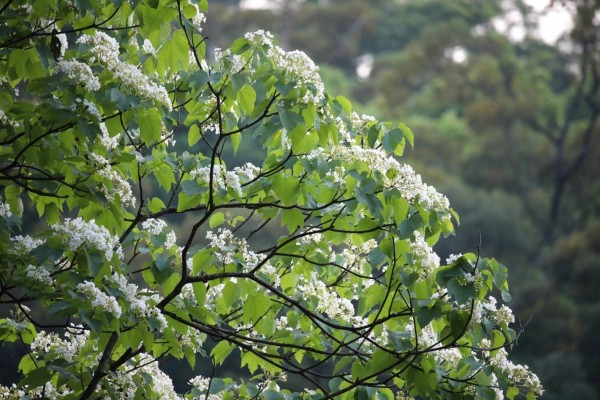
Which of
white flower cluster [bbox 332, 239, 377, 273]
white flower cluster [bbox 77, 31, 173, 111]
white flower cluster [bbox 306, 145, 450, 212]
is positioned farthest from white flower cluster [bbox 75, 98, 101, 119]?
white flower cluster [bbox 332, 239, 377, 273]

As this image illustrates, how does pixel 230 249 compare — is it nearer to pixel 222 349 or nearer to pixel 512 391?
pixel 222 349

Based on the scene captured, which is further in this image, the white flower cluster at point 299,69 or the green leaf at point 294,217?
the green leaf at point 294,217

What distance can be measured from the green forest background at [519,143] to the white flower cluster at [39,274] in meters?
14.4

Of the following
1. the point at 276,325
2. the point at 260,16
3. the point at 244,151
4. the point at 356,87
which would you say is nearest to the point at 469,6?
the point at 356,87

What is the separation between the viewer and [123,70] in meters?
2.75

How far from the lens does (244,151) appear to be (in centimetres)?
2273

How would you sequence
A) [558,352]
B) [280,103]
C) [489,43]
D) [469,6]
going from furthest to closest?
1. [469,6]
2. [489,43]
3. [558,352]
4. [280,103]

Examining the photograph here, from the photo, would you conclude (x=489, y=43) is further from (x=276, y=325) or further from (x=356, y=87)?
(x=276, y=325)

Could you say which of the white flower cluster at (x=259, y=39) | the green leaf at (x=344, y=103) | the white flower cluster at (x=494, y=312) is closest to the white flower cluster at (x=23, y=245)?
the white flower cluster at (x=259, y=39)

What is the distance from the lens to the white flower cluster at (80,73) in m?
2.67

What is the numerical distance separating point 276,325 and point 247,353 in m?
0.16

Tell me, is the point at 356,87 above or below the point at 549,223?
above

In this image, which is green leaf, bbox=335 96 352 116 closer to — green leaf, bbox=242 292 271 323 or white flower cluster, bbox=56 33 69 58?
green leaf, bbox=242 292 271 323

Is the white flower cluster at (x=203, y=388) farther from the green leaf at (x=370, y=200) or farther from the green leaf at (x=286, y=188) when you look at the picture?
the green leaf at (x=370, y=200)
